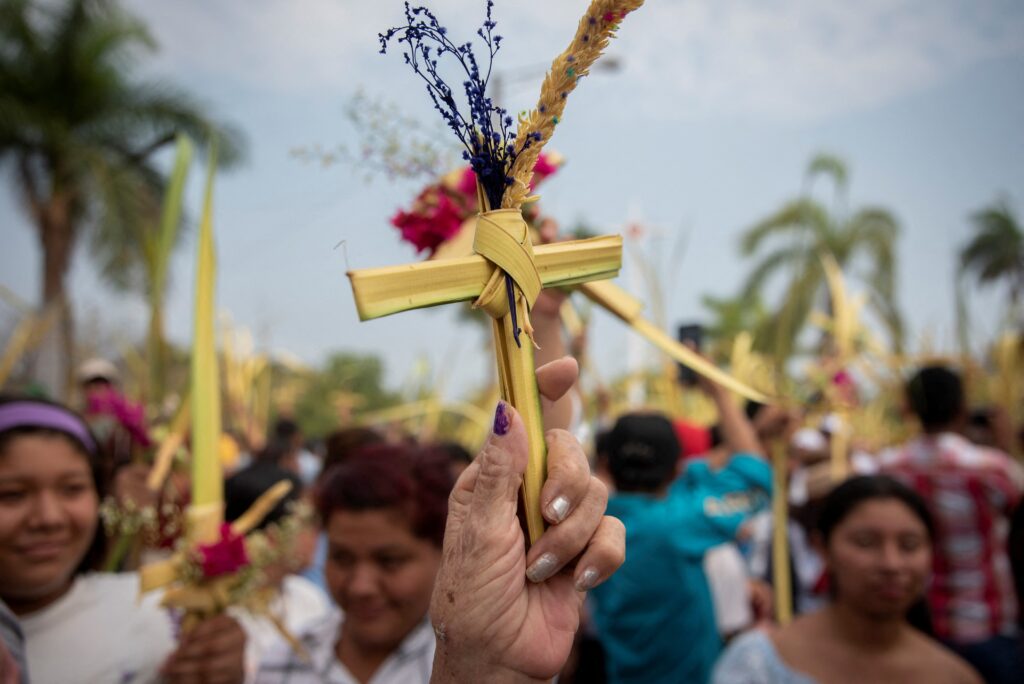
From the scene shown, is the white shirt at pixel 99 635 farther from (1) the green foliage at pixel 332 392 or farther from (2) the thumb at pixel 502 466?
(1) the green foliage at pixel 332 392

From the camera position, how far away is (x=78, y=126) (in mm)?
16094

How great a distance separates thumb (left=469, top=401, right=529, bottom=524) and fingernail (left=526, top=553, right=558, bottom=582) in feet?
0.29

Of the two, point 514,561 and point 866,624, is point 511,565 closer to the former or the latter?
point 514,561

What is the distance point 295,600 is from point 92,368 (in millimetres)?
3774

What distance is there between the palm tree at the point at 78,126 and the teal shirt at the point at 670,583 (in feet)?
46.8

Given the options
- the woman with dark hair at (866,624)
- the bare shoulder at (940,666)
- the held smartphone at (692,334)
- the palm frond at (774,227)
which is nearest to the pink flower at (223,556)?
the held smartphone at (692,334)

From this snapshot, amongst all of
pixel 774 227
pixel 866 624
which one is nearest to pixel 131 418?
pixel 866 624

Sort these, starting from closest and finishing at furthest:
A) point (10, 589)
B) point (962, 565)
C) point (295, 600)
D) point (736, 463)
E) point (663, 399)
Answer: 1. point (10, 589)
2. point (736, 463)
3. point (295, 600)
4. point (962, 565)
5. point (663, 399)

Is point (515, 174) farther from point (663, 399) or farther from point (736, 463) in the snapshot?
point (663, 399)

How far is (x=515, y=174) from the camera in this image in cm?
110

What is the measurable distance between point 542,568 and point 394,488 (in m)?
1.38

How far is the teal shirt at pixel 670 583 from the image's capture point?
3234mm

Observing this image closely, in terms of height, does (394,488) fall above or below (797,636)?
above

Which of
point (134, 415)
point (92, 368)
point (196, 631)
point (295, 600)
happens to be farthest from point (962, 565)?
point (92, 368)
